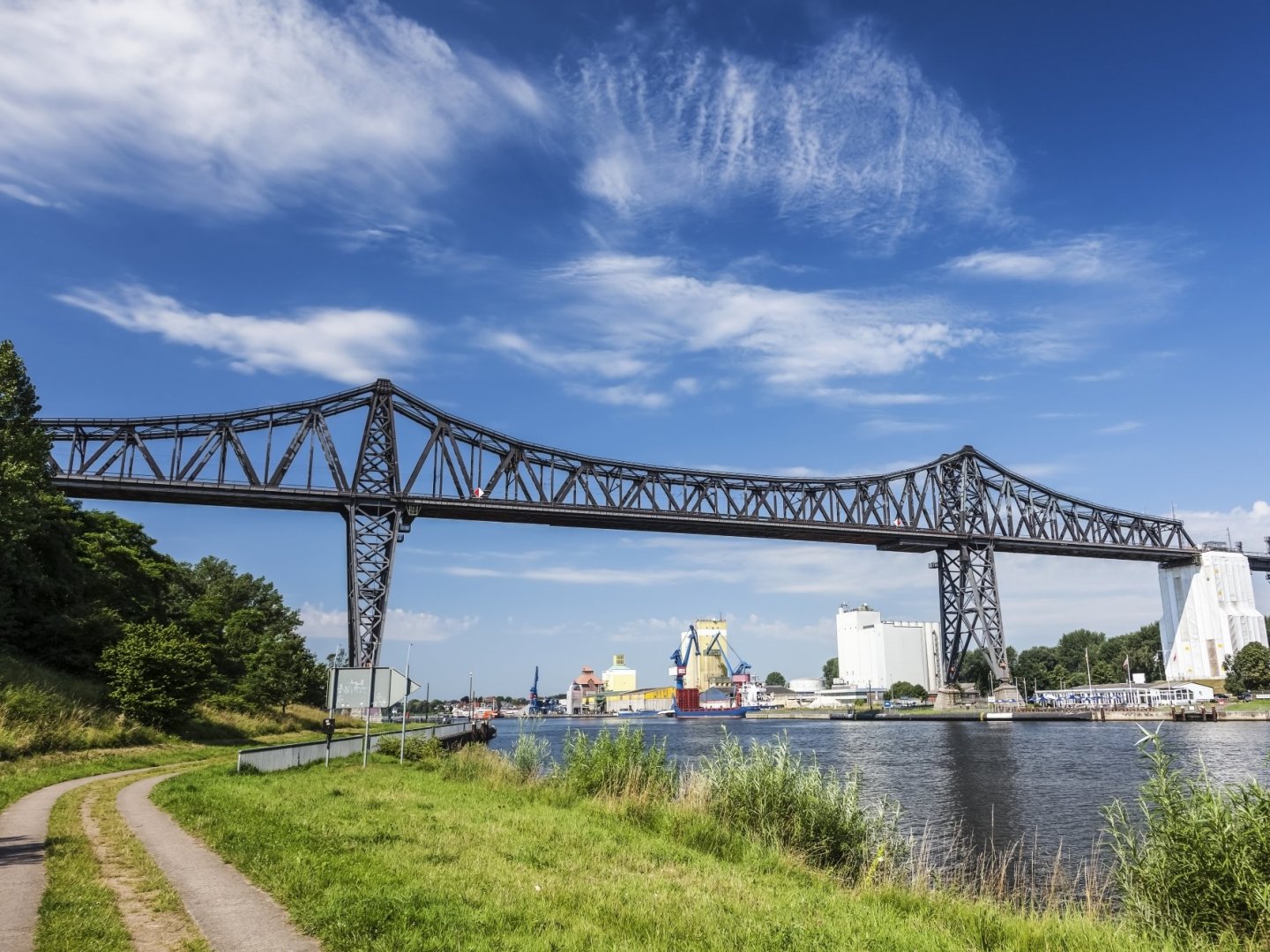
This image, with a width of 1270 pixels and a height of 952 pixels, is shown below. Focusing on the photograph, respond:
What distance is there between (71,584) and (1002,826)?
157ft

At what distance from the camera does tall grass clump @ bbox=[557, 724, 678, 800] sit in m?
24.0

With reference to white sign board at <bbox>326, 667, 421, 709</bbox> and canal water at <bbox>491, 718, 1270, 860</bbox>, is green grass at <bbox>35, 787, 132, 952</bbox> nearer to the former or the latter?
canal water at <bbox>491, 718, 1270, 860</bbox>

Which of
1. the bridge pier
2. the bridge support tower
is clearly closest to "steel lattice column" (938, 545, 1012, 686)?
the bridge pier

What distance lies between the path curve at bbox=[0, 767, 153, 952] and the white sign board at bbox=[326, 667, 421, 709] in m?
9.88

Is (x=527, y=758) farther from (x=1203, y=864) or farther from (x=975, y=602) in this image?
(x=975, y=602)

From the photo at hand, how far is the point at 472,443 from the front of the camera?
275 ft

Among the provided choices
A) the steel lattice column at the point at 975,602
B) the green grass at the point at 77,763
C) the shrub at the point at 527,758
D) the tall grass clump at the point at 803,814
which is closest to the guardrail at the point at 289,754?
the green grass at the point at 77,763

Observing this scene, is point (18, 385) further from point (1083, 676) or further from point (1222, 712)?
point (1083, 676)

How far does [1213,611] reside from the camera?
13012cm

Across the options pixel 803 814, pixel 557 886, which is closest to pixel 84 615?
pixel 803 814

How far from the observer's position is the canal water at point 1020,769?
28.8m

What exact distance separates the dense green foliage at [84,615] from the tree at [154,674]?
0.06 metres

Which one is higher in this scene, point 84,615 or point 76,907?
point 84,615

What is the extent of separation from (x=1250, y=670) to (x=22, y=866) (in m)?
143
